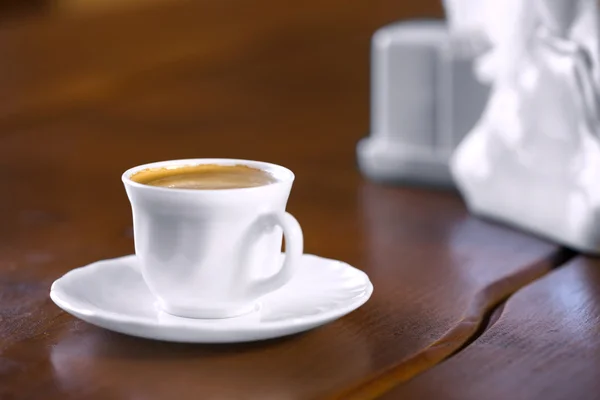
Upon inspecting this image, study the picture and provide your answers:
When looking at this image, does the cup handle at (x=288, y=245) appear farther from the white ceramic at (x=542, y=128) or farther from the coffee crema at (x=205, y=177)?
the white ceramic at (x=542, y=128)

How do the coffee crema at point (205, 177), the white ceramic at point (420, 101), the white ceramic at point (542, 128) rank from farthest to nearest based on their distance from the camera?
the white ceramic at point (420, 101) < the white ceramic at point (542, 128) < the coffee crema at point (205, 177)

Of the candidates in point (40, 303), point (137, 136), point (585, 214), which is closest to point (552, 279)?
point (585, 214)

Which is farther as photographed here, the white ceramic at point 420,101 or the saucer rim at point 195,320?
the white ceramic at point 420,101

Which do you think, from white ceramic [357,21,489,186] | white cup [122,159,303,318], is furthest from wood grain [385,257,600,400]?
white ceramic [357,21,489,186]

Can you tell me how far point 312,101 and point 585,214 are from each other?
2.71 feet

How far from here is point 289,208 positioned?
0.96 m

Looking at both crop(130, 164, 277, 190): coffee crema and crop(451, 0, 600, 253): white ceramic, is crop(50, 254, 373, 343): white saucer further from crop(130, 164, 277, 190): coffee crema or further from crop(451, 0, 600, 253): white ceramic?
crop(451, 0, 600, 253): white ceramic

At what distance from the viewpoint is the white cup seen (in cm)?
58

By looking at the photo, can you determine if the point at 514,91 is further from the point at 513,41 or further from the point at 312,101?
the point at 312,101

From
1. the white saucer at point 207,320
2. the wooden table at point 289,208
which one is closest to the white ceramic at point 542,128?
the wooden table at point 289,208

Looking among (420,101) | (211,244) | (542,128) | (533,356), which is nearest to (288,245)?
(211,244)

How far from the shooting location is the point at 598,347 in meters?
0.59

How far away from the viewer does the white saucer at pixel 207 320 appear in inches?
21.7

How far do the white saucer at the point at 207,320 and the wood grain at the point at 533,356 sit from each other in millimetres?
69
